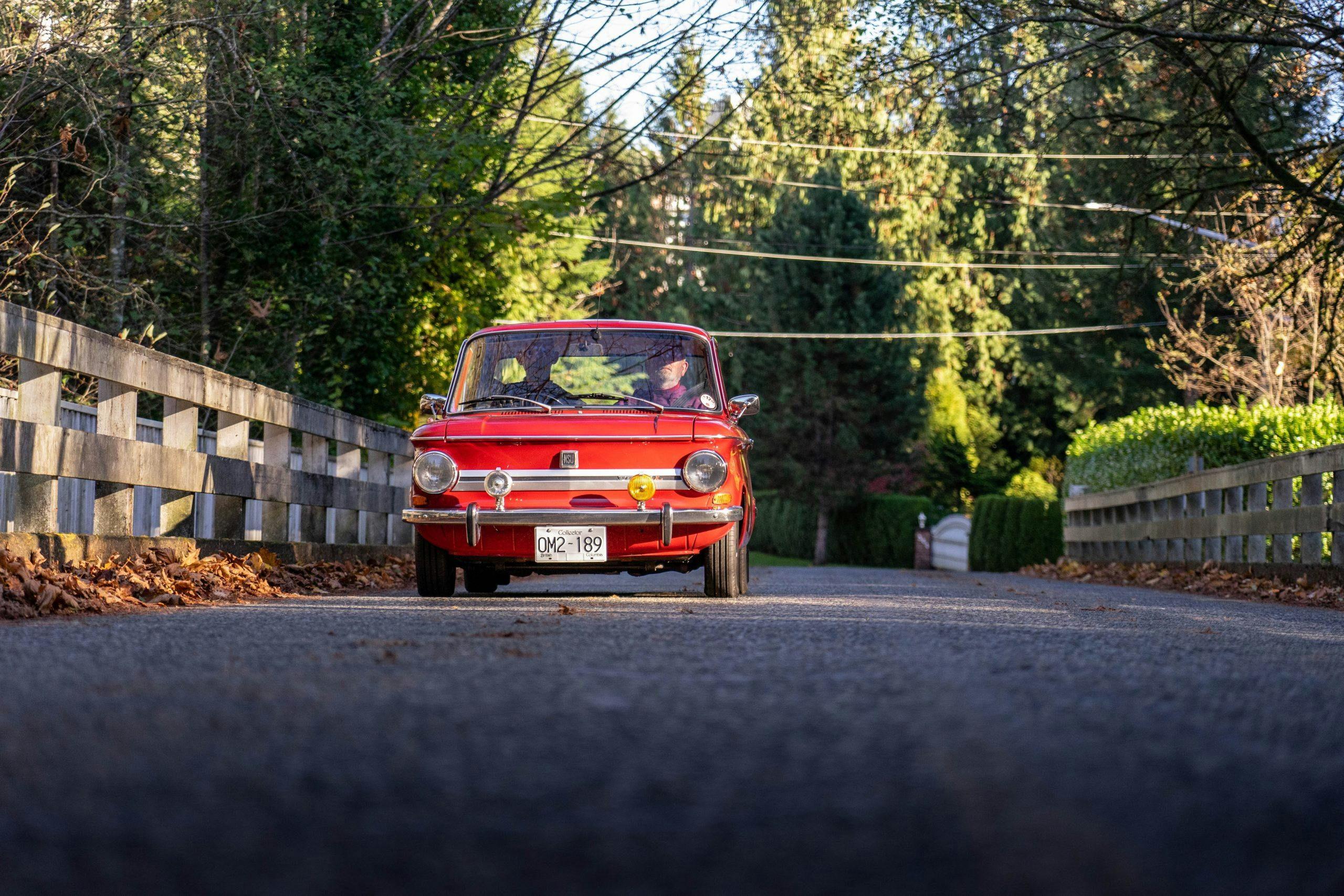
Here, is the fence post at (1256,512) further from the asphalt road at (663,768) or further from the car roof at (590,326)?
the asphalt road at (663,768)

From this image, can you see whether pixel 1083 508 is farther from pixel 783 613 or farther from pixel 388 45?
pixel 783 613

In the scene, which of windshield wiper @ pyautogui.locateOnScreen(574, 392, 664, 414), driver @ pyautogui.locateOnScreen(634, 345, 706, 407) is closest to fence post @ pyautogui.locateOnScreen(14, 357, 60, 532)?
windshield wiper @ pyautogui.locateOnScreen(574, 392, 664, 414)

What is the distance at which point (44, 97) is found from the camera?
13188 mm

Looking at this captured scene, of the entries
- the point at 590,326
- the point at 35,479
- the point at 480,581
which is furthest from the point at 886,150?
the point at 35,479

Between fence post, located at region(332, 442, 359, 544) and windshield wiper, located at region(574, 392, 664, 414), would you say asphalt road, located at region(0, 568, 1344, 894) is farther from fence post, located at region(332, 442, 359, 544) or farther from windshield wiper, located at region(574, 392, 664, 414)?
fence post, located at region(332, 442, 359, 544)

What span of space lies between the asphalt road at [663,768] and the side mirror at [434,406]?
14.8 feet

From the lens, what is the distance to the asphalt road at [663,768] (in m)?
2.32

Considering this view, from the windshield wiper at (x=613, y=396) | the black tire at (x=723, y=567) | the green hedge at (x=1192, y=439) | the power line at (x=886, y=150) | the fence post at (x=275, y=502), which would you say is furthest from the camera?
the green hedge at (x=1192, y=439)

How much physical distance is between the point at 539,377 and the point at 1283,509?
681cm

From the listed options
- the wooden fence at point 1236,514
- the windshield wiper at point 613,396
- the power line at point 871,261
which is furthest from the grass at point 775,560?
the windshield wiper at point 613,396

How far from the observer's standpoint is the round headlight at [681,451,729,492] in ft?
29.8

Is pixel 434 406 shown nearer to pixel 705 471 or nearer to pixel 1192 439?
pixel 705 471

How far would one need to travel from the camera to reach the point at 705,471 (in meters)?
9.09

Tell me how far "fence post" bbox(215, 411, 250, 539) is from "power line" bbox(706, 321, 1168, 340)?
3621 cm
